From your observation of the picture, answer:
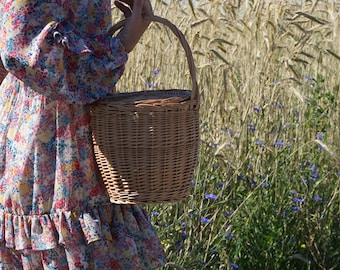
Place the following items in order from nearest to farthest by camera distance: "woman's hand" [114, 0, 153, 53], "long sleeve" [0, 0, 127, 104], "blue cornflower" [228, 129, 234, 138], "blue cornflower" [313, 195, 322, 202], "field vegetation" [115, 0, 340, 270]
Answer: "long sleeve" [0, 0, 127, 104] → "woman's hand" [114, 0, 153, 53] → "field vegetation" [115, 0, 340, 270] → "blue cornflower" [313, 195, 322, 202] → "blue cornflower" [228, 129, 234, 138]

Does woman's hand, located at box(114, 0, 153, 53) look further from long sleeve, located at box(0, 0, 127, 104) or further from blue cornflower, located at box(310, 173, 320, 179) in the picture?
blue cornflower, located at box(310, 173, 320, 179)

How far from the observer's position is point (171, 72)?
414cm

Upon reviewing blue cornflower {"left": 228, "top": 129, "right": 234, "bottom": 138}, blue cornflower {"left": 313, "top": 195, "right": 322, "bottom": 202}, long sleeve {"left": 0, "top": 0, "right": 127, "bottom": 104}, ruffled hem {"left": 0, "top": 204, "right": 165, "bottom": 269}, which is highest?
long sleeve {"left": 0, "top": 0, "right": 127, "bottom": 104}

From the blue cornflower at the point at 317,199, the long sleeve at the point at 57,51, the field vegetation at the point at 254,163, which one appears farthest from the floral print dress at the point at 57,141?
the blue cornflower at the point at 317,199

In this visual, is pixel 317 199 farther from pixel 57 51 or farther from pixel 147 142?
pixel 57 51

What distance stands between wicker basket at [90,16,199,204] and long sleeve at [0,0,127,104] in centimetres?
7

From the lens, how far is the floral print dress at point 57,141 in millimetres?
2209

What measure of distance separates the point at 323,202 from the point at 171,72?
0.98 m

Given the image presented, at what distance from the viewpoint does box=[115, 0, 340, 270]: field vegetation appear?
338cm

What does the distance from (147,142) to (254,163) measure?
58.9 inches

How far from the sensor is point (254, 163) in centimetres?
368

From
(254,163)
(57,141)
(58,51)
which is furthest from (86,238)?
(254,163)

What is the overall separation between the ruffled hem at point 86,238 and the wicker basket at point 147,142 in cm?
11

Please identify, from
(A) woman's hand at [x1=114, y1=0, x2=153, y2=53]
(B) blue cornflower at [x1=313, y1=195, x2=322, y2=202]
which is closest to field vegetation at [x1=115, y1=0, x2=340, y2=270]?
(B) blue cornflower at [x1=313, y1=195, x2=322, y2=202]
